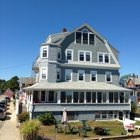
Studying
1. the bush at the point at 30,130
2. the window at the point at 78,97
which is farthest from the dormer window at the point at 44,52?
the bush at the point at 30,130

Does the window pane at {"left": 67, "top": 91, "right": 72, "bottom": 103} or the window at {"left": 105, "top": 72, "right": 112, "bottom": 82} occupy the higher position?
the window at {"left": 105, "top": 72, "right": 112, "bottom": 82}

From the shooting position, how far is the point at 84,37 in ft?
94.4

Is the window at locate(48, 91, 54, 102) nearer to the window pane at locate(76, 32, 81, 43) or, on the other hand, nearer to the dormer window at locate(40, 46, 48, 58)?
the dormer window at locate(40, 46, 48, 58)

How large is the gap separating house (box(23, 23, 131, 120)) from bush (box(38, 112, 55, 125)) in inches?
42.6

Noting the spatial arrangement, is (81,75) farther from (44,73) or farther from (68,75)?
(44,73)

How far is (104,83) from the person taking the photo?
28.2 m

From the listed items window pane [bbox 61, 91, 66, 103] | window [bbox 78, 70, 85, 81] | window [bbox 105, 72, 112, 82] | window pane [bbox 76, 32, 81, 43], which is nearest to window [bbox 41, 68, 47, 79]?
window pane [bbox 61, 91, 66, 103]

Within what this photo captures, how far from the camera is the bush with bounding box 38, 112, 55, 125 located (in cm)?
2018

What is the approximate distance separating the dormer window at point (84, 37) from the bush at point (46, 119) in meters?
13.7

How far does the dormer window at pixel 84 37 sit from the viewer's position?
93.5 ft

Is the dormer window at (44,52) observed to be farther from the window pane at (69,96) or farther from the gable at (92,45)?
the window pane at (69,96)

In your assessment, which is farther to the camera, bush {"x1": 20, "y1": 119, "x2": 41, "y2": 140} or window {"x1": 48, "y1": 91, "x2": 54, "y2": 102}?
window {"x1": 48, "y1": 91, "x2": 54, "y2": 102}

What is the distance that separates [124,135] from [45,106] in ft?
34.2

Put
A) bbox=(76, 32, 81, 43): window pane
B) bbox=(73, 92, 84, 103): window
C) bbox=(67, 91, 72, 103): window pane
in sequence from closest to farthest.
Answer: bbox=(67, 91, 72, 103): window pane < bbox=(73, 92, 84, 103): window < bbox=(76, 32, 81, 43): window pane
